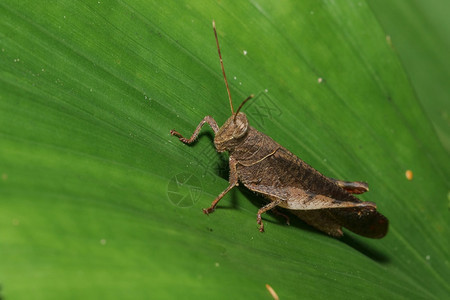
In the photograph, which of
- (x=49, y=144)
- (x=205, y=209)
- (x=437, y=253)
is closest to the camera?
(x=49, y=144)

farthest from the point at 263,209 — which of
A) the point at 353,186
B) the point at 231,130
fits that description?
the point at 353,186

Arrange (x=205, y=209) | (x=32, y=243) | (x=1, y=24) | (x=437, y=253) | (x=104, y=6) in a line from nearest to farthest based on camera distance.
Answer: (x=32, y=243), (x=1, y=24), (x=205, y=209), (x=104, y=6), (x=437, y=253)

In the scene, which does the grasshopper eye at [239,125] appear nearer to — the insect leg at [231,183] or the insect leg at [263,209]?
the insect leg at [231,183]

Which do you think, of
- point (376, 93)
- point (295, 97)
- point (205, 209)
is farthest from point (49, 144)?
point (376, 93)

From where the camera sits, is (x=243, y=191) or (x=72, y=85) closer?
(x=72, y=85)

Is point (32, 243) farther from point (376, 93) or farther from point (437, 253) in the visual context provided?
point (437, 253)

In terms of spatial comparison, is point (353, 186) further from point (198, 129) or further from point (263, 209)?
point (198, 129)

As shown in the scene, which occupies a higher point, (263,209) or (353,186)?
(353,186)
